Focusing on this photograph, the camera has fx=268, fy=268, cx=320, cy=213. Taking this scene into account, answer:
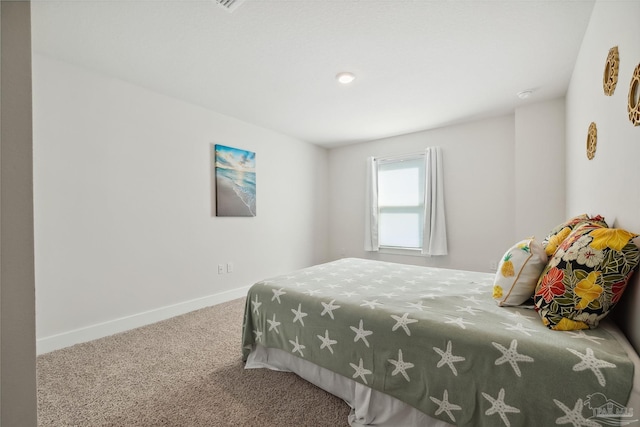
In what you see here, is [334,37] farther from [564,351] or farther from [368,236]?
[368,236]

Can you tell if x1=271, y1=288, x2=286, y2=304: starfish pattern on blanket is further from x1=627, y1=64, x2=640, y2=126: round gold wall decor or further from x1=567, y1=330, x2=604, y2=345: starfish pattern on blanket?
x1=627, y1=64, x2=640, y2=126: round gold wall decor

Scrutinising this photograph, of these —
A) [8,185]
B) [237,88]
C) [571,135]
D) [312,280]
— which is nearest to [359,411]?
[312,280]

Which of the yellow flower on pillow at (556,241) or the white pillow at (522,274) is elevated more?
the yellow flower on pillow at (556,241)

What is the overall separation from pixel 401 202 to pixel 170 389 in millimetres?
3865

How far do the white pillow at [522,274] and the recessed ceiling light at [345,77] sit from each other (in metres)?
1.96

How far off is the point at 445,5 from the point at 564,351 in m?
1.95

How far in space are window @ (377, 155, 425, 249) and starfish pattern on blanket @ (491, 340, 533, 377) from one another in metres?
3.30

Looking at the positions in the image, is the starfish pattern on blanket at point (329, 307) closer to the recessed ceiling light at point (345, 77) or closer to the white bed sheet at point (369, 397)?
the white bed sheet at point (369, 397)

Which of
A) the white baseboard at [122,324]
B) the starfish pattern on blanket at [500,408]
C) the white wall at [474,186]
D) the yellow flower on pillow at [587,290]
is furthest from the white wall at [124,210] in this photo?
the yellow flower on pillow at [587,290]

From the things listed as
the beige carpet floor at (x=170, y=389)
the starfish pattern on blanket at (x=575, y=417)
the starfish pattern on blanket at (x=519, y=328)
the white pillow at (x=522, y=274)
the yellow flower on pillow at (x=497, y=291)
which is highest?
the white pillow at (x=522, y=274)

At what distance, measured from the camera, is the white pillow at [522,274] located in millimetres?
1433

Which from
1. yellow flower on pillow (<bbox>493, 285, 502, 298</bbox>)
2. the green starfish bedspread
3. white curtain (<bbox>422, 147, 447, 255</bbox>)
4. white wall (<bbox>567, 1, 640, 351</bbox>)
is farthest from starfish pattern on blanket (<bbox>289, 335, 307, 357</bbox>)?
white curtain (<bbox>422, 147, 447, 255</bbox>)

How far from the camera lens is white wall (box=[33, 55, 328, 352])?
220cm

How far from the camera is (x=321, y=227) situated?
16.8 feet
